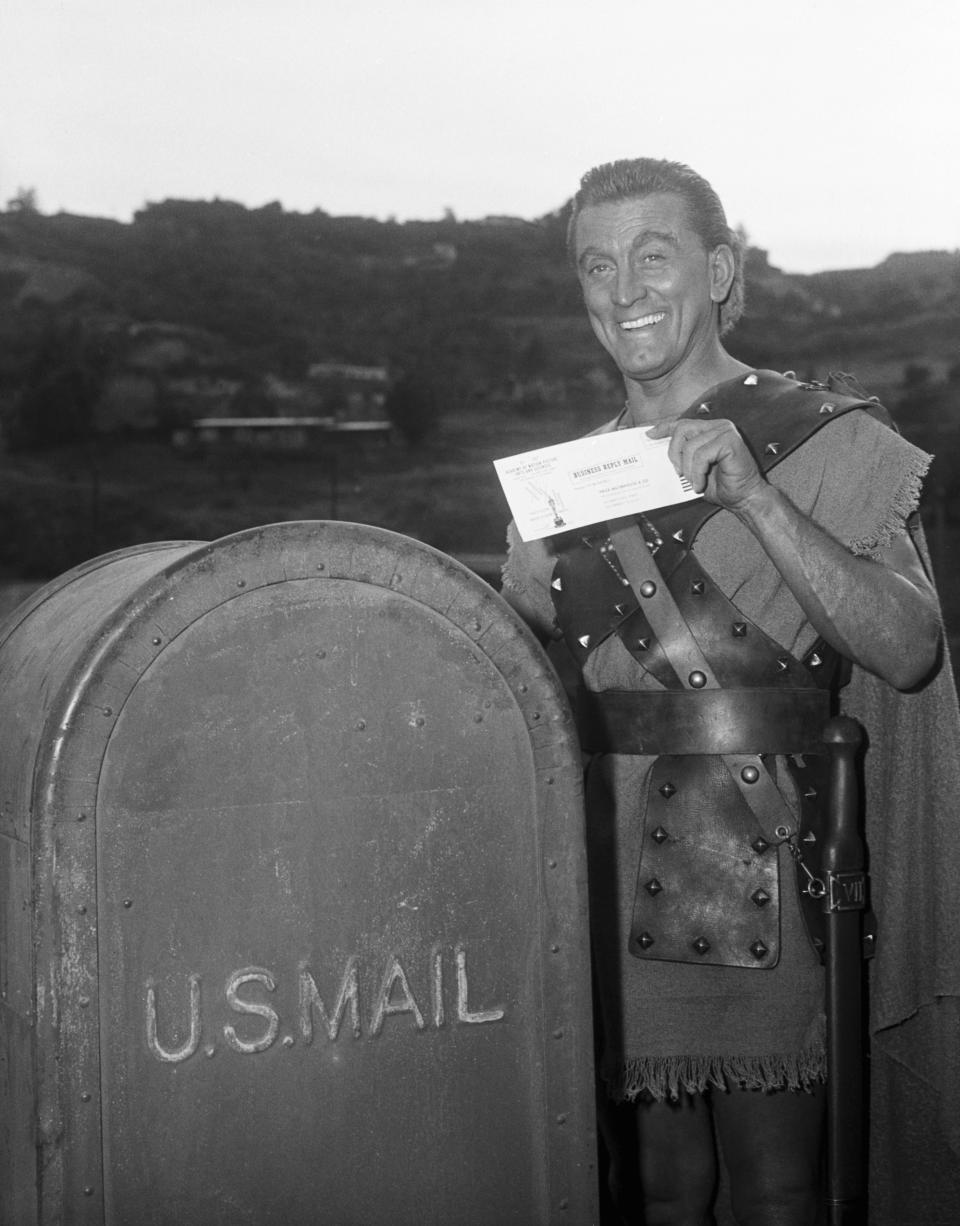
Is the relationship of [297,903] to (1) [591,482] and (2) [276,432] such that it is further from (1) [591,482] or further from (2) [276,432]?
(2) [276,432]

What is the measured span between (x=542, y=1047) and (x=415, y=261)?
221 inches

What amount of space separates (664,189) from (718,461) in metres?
0.40

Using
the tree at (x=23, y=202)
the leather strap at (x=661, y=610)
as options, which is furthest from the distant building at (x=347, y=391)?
the leather strap at (x=661, y=610)

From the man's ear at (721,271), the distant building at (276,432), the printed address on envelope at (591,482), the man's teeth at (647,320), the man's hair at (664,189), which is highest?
the distant building at (276,432)

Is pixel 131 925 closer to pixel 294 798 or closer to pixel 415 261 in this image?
pixel 294 798

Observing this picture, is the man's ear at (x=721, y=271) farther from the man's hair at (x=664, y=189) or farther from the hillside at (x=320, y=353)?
the hillside at (x=320, y=353)

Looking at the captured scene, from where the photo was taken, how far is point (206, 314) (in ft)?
22.4

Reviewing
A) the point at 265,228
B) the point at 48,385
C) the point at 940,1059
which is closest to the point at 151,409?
the point at 48,385

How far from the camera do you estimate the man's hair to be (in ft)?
6.06

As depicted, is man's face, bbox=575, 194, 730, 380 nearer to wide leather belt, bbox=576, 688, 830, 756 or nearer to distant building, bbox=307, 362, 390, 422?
wide leather belt, bbox=576, 688, 830, 756

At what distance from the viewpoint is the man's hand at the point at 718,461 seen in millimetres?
1636

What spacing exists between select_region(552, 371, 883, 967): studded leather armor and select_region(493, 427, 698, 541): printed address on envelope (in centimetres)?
12

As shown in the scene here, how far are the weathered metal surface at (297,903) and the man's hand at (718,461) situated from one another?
0.26 m

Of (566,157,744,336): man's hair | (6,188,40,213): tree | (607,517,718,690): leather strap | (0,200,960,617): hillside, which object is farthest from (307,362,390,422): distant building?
(607,517,718,690): leather strap
